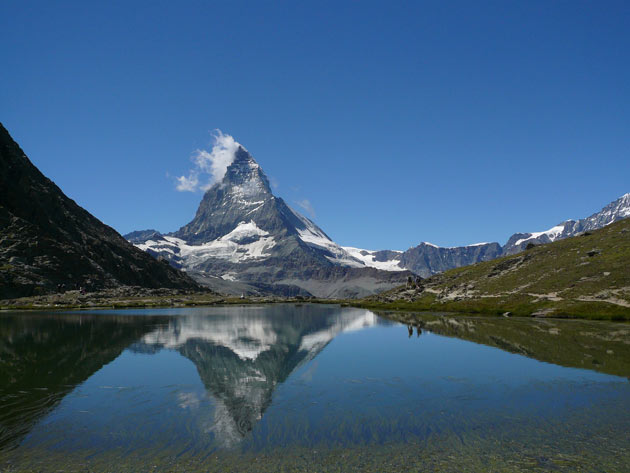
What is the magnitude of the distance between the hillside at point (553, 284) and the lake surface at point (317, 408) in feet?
133

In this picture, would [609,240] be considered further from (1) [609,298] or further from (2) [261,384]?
(2) [261,384]

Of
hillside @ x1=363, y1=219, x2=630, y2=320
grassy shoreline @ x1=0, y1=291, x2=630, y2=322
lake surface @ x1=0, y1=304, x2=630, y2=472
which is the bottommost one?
lake surface @ x1=0, y1=304, x2=630, y2=472

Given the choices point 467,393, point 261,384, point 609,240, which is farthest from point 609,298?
point 261,384

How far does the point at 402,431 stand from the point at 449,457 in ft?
13.1

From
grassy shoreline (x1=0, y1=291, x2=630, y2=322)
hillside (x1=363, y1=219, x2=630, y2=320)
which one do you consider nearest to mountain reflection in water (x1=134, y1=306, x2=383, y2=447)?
grassy shoreline (x1=0, y1=291, x2=630, y2=322)

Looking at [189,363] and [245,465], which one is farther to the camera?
[189,363]

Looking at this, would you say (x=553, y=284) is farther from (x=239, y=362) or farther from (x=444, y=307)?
(x=239, y=362)

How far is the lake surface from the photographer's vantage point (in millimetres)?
19344

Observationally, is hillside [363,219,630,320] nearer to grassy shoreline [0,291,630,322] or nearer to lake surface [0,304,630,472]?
grassy shoreline [0,291,630,322]

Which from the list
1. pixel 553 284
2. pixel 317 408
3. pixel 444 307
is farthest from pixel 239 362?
pixel 444 307

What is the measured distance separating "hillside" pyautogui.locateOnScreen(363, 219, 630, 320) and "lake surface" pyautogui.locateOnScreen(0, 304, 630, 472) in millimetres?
40548

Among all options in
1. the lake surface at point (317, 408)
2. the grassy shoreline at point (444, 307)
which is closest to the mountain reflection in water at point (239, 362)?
the lake surface at point (317, 408)

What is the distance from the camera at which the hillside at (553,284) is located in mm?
92125

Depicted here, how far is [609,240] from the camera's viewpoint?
4946 inches
